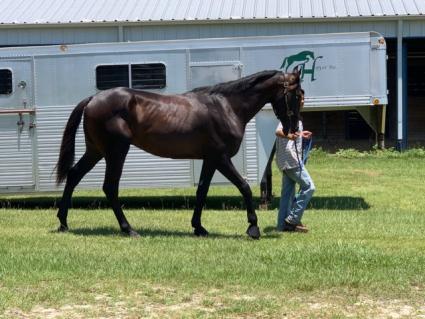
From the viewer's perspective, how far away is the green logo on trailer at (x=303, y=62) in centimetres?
1089

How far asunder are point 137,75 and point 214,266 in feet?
17.6

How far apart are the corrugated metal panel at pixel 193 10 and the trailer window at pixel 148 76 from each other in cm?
1045

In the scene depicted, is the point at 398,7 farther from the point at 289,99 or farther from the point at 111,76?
the point at 289,99

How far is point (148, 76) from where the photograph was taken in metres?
11.0

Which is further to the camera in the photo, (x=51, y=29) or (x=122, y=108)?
(x=51, y=29)

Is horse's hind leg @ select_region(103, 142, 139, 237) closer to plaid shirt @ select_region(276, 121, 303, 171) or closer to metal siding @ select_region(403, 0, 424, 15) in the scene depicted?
plaid shirt @ select_region(276, 121, 303, 171)

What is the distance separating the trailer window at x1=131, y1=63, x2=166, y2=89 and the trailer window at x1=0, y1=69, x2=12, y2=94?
2076 millimetres

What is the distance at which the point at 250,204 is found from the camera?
7.99m

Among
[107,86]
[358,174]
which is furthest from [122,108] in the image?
[358,174]

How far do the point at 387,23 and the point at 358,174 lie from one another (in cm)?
712

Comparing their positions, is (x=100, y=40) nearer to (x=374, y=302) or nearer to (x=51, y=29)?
(x=51, y=29)

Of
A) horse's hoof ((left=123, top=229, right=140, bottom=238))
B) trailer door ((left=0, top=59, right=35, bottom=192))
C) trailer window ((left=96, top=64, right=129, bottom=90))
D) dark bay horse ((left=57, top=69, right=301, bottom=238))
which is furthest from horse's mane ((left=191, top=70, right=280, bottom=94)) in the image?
trailer door ((left=0, top=59, right=35, bottom=192))

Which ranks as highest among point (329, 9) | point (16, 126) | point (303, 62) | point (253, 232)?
point (329, 9)

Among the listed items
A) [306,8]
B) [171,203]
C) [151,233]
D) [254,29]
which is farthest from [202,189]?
[306,8]
